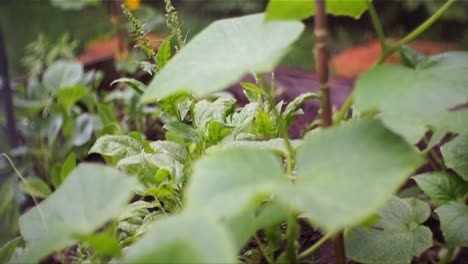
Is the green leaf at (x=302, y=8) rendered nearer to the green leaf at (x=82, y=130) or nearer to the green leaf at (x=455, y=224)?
the green leaf at (x=455, y=224)

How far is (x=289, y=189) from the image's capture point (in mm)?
322

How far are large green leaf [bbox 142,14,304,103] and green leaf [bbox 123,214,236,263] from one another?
0.09 meters

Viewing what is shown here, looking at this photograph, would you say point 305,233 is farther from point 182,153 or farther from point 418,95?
point 418,95

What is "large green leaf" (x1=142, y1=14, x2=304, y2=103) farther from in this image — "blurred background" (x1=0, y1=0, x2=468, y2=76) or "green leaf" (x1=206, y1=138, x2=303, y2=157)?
"blurred background" (x1=0, y1=0, x2=468, y2=76)

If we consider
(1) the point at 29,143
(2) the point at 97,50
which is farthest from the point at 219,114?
(2) the point at 97,50

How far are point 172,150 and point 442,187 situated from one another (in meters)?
0.30

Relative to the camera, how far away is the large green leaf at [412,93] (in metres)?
0.36

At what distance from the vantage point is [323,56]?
42 centimetres

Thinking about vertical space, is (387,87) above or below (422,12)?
above

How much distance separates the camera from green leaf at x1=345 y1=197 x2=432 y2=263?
0.54 m

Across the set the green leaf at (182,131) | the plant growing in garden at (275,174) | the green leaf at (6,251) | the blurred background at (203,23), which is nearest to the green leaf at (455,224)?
the plant growing in garden at (275,174)

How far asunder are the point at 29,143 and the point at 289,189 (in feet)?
3.44

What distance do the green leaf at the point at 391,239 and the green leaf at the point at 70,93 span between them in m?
0.71

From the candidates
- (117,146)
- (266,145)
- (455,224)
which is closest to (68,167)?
(117,146)
